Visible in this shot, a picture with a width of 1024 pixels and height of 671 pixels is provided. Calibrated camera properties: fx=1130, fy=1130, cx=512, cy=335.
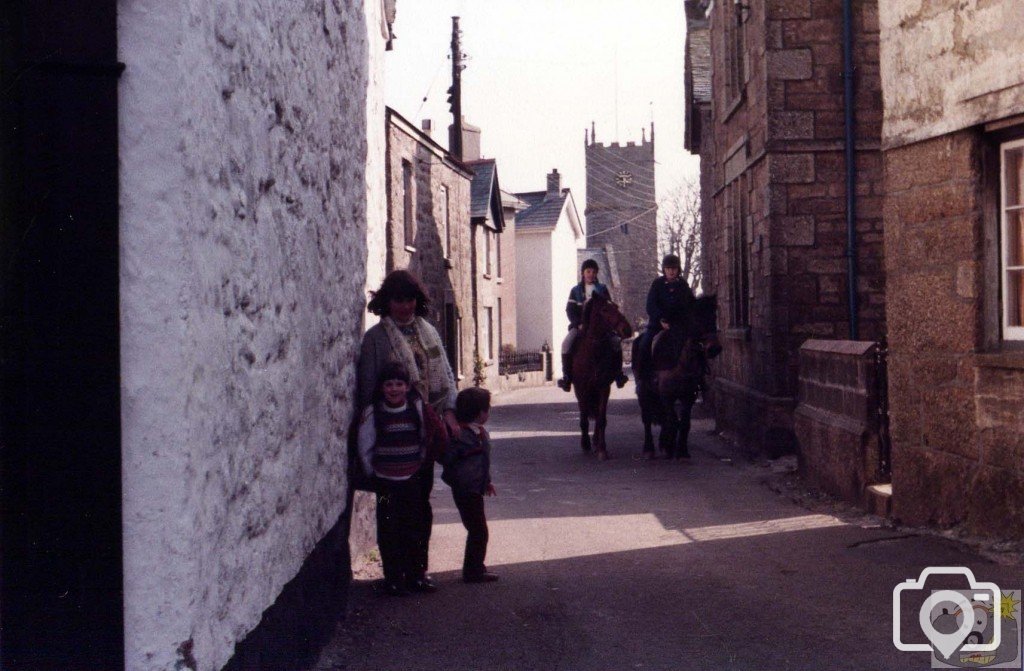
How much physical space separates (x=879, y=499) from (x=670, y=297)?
5032 mm

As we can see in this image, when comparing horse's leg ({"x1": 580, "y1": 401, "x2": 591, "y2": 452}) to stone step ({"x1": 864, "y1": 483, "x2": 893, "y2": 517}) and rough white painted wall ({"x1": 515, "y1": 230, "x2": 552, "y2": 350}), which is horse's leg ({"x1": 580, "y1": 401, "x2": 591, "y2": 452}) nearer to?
stone step ({"x1": 864, "y1": 483, "x2": 893, "y2": 517})

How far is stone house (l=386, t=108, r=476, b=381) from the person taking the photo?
22062mm

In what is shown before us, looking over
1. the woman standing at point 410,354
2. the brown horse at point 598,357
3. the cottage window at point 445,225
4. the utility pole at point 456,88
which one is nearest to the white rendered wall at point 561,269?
the utility pole at point 456,88

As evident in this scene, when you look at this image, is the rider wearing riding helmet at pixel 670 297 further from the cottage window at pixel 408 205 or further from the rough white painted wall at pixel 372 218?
the cottage window at pixel 408 205

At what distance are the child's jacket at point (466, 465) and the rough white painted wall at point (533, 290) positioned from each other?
4391cm

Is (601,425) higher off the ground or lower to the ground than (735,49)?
lower

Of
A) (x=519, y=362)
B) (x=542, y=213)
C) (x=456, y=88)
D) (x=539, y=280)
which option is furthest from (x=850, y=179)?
(x=542, y=213)

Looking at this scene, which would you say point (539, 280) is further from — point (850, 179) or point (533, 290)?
point (850, 179)

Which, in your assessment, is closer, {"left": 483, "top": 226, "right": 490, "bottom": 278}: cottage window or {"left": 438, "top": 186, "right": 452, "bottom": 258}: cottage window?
{"left": 438, "top": 186, "right": 452, "bottom": 258}: cottage window

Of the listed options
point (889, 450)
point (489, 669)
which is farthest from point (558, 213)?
point (489, 669)

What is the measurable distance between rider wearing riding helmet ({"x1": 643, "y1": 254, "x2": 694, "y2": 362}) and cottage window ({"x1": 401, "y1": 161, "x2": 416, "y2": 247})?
10.8 m

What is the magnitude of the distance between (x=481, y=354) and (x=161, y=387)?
1180 inches

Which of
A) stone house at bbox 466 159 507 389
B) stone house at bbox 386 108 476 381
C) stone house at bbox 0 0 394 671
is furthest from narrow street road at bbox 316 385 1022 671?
stone house at bbox 466 159 507 389

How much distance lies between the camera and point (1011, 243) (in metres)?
7.38
